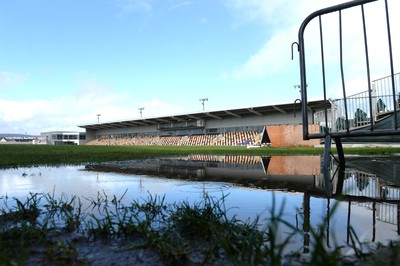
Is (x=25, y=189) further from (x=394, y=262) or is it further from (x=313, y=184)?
(x=394, y=262)

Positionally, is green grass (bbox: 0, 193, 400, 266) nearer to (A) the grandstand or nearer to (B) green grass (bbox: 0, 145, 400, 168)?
(B) green grass (bbox: 0, 145, 400, 168)

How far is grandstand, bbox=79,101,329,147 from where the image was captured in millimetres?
37569

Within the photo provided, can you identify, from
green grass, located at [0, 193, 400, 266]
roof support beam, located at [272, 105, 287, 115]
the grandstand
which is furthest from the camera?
roof support beam, located at [272, 105, 287, 115]

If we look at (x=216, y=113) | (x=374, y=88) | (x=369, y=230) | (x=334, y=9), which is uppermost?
(x=216, y=113)

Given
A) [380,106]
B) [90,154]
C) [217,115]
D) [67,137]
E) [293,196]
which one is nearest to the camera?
[293,196]

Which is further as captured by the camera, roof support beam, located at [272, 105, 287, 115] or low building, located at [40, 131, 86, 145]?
low building, located at [40, 131, 86, 145]

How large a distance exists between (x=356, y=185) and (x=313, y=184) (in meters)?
0.48

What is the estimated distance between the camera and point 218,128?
60.1 metres

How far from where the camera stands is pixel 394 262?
1113 millimetres

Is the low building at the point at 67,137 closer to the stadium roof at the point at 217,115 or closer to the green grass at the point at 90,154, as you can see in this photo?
the stadium roof at the point at 217,115

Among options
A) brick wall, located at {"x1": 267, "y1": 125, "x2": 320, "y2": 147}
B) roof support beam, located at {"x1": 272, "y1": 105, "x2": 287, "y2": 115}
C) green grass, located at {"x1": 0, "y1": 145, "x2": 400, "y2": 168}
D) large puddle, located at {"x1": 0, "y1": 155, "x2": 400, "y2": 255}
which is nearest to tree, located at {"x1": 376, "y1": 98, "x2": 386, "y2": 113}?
large puddle, located at {"x1": 0, "y1": 155, "x2": 400, "y2": 255}

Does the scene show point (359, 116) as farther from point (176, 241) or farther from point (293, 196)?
point (176, 241)

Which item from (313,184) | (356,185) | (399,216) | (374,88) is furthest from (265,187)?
(374,88)

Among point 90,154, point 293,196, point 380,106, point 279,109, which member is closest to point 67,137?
point 279,109
